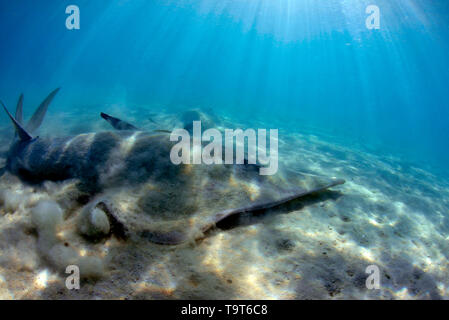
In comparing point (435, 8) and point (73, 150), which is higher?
point (435, 8)

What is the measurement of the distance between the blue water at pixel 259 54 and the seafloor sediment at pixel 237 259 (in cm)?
1827

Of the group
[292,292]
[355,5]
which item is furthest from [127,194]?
[355,5]

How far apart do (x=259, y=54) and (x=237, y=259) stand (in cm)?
14454

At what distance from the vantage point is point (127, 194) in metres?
3.64

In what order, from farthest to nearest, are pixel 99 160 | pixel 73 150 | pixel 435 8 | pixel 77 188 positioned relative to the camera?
pixel 435 8, pixel 73 150, pixel 99 160, pixel 77 188

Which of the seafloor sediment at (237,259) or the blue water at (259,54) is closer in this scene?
the seafloor sediment at (237,259)

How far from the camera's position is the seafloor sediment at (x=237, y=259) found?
8.04 ft

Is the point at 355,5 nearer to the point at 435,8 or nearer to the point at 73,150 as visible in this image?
the point at 435,8

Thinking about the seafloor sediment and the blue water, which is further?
the blue water

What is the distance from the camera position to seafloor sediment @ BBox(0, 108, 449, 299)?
8.04 ft

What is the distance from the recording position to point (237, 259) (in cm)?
289

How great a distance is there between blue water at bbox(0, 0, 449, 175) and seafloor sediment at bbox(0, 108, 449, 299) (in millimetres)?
18272

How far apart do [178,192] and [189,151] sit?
3.16ft

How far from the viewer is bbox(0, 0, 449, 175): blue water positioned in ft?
109
